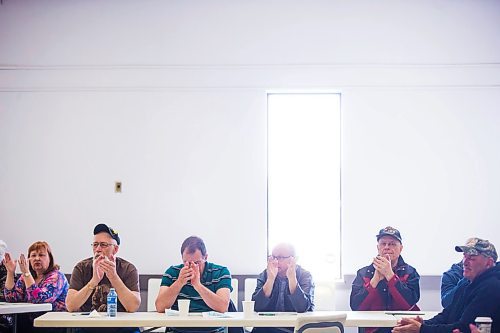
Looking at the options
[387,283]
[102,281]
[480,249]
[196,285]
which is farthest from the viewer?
[387,283]

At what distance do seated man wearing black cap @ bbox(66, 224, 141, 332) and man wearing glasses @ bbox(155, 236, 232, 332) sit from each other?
21 cm

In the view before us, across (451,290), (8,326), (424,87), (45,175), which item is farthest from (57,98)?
(451,290)

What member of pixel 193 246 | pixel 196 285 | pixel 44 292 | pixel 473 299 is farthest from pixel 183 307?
pixel 473 299

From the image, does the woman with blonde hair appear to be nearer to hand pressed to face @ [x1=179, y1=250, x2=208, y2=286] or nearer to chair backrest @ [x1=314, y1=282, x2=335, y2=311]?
hand pressed to face @ [x1=179, y1=250, x2=208, y2=286]

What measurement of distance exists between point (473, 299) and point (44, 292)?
305 centimetres

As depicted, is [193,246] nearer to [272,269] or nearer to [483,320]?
[272,269]

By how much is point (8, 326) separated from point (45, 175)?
1.83 meters

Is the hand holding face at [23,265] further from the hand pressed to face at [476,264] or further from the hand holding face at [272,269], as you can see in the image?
the hand pressed to face at [476,264]

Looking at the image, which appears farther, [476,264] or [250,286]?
[250,286]

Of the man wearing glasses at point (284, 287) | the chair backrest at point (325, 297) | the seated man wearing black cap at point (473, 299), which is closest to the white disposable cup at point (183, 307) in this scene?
the man wearing glasses at point (284, 287)

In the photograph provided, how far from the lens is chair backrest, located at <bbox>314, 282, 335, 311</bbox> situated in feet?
20.2

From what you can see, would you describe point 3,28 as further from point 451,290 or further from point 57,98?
point 451,290

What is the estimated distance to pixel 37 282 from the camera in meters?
5.82

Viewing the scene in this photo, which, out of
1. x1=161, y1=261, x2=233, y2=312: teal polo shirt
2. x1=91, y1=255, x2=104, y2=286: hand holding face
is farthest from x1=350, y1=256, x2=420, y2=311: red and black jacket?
x1=91, y1=255, x2=104, y2=286: hand holding face
